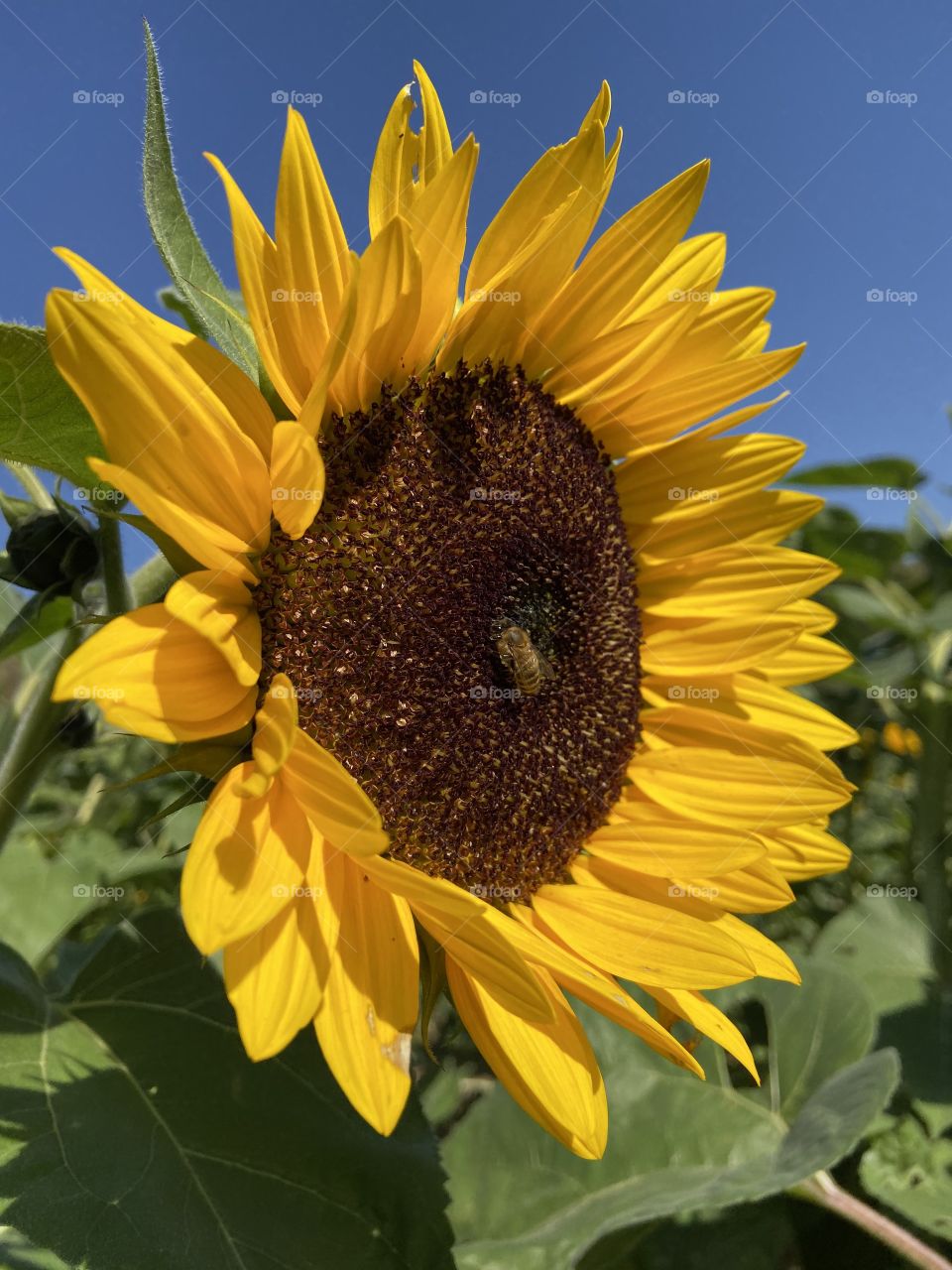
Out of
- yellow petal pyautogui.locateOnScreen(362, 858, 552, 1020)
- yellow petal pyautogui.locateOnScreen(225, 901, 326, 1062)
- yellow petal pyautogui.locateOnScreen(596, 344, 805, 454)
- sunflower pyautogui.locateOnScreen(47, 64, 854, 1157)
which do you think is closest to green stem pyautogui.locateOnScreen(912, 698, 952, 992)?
sunflower pyautogui.locateOnScreen(47, 64, 854, 1157)

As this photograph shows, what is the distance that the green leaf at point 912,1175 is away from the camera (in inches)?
79.9

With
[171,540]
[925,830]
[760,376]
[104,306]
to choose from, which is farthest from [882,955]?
[104,306]

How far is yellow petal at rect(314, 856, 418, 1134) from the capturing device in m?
1.24

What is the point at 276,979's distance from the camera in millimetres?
1209

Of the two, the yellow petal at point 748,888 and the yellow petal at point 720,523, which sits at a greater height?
the yellow petal at point 720,523

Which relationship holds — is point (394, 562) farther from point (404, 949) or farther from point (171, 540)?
point (404, 949)

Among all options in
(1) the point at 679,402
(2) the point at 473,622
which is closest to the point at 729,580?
(1) the point at 679,402

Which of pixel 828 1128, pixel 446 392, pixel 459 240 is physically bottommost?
pixel 828 1128

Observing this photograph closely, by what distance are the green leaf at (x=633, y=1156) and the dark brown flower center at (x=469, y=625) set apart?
65 centimetres

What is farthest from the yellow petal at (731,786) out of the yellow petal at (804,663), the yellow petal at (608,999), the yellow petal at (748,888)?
the yellow petal at (608,999)

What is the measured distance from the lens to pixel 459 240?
1.49 m

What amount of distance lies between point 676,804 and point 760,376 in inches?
34.3

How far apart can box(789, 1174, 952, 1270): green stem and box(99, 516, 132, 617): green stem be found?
5.54 ft

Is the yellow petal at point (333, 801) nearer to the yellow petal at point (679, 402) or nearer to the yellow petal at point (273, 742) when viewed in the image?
the yellow petal at point (273, 742)
